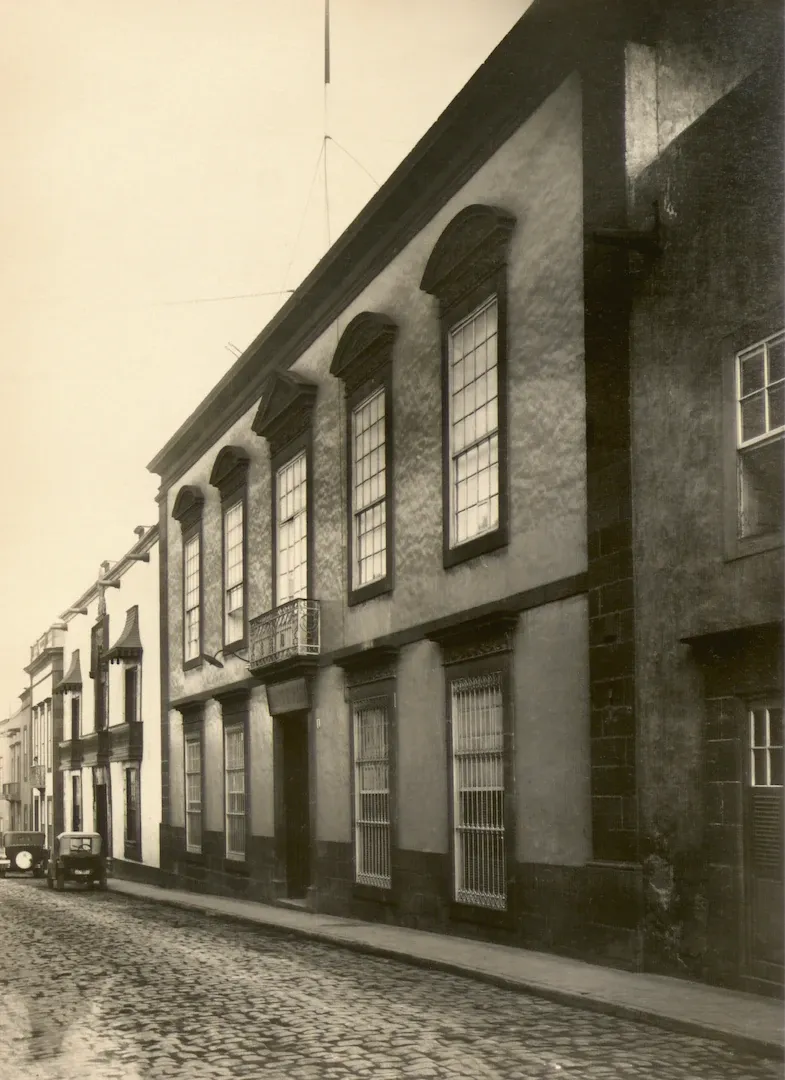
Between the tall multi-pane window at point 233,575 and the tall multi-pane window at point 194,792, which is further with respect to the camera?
the tall multi-pane window at point 194,792

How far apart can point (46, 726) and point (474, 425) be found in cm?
3998

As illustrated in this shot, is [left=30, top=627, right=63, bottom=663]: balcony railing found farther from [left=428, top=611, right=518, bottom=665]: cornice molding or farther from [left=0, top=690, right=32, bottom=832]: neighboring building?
[left=428, top=611, right=518, bottom=665]: cornice molding

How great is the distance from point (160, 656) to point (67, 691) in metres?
14.7

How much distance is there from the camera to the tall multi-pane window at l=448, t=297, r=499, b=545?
1423cm

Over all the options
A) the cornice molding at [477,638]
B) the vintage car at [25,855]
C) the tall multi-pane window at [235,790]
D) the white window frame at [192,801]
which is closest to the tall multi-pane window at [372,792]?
the cornice molding at [477,638]

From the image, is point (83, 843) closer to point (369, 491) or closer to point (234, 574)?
point (234, 574)

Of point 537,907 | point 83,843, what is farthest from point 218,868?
point 537,907

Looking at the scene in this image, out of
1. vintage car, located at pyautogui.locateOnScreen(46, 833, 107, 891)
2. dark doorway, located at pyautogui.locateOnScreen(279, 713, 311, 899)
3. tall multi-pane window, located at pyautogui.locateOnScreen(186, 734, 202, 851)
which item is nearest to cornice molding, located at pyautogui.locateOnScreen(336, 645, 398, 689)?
dark doorway, located at pyautogui.locateOnScreen(279, 713, 311, 899)

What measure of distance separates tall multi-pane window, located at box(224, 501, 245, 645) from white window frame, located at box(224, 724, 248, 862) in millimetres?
1513

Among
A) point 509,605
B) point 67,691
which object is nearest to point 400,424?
point 509,605

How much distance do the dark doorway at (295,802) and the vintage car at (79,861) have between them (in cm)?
873

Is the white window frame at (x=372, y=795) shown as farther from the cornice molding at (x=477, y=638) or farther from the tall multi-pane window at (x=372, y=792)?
the cornice molding at (x=477, y=638)

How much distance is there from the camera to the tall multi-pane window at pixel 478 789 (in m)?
13.9

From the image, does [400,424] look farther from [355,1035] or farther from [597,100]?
[355,1035]
